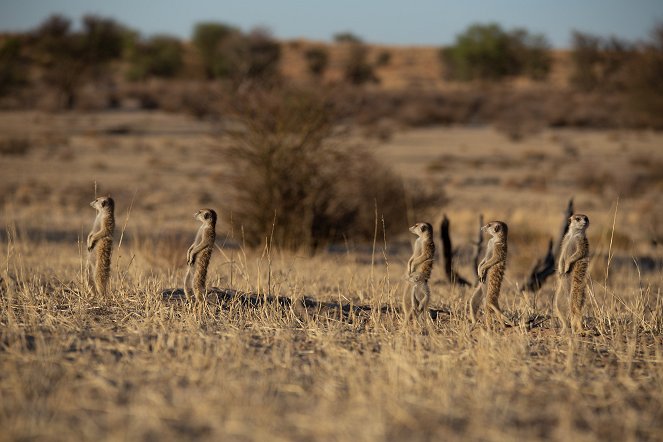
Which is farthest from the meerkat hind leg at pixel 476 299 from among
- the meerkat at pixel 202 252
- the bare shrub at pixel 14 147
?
the bare shrub at pixel 14 147

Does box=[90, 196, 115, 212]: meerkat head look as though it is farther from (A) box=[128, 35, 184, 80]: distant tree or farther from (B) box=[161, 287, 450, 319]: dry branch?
(A) box=[128, 35, 184, 80]: distant tree

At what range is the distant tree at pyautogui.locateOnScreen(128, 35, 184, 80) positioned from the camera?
199 ft

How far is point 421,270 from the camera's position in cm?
532

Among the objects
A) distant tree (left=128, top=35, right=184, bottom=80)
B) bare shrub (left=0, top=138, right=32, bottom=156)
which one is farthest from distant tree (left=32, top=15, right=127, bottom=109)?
bare shrub (left=0, top=138, right=32, bottom=156)

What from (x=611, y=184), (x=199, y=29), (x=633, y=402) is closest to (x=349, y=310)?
(x=633, y=402)

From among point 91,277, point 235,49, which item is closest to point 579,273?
point 91,277

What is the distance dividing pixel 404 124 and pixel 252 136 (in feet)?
91.1

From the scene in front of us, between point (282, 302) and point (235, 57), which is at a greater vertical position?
point (235, 57)

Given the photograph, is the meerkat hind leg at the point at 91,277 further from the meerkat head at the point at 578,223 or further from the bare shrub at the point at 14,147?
the bare shrub at the point at 14,147

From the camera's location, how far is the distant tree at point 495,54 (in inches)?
2544

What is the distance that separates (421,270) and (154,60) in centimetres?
5979

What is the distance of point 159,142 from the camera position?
95.3 ft

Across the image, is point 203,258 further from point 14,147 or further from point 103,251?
point 14,147

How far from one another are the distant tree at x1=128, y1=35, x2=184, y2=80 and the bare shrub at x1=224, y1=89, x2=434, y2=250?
172 ft
